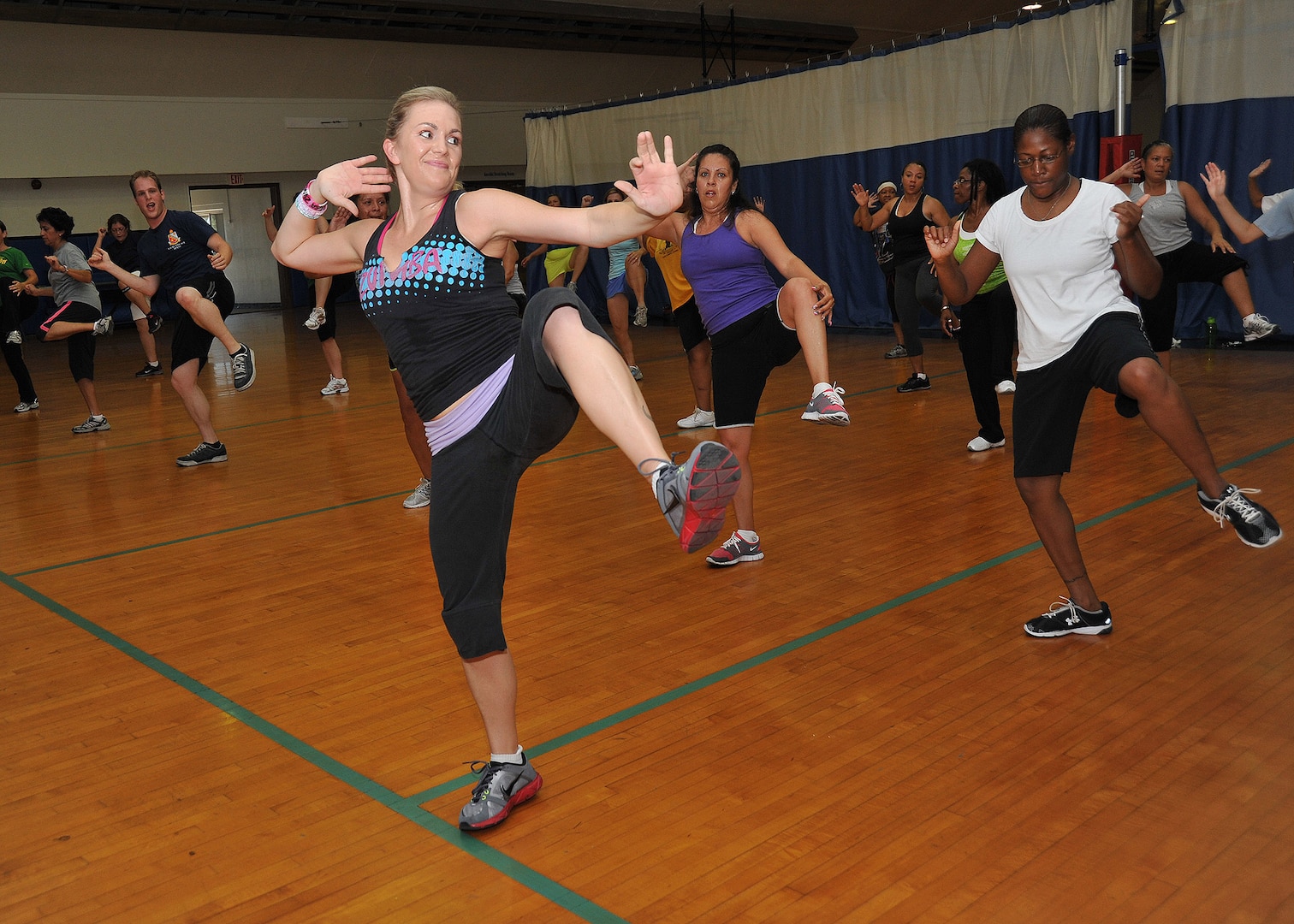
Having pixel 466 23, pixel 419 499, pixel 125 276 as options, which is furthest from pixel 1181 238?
pixel 466 23

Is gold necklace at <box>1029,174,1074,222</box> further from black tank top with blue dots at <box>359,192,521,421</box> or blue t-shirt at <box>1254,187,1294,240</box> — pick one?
blue t-shirt at <box>1254,187,1294,240</box>

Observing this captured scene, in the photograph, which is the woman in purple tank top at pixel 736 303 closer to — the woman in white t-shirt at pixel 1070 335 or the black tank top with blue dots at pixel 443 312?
the woman in white t-shirt at pixel 1070 335

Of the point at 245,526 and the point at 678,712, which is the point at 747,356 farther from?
the point at 245,526

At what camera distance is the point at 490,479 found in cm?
239

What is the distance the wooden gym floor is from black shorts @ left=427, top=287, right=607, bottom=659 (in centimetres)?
52

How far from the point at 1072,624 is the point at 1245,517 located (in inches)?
23.8

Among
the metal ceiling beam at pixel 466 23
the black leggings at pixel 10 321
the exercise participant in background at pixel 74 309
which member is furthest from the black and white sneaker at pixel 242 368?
the metal ceiling beam at pixel 466 23

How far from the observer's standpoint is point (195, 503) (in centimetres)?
620

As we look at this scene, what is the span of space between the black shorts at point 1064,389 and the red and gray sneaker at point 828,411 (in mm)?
635

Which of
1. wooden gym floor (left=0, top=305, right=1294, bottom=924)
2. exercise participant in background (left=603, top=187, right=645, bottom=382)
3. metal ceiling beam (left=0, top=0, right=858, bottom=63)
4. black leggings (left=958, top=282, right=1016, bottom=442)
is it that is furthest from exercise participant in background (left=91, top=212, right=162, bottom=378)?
black leggings (left=958, top=282, right=1016, bottom=442)

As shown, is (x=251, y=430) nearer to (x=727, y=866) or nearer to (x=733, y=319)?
(x=733, y=319)

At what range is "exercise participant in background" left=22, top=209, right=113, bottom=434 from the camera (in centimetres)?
877

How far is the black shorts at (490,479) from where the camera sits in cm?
221

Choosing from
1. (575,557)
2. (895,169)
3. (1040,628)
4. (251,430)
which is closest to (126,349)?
(251,430)
